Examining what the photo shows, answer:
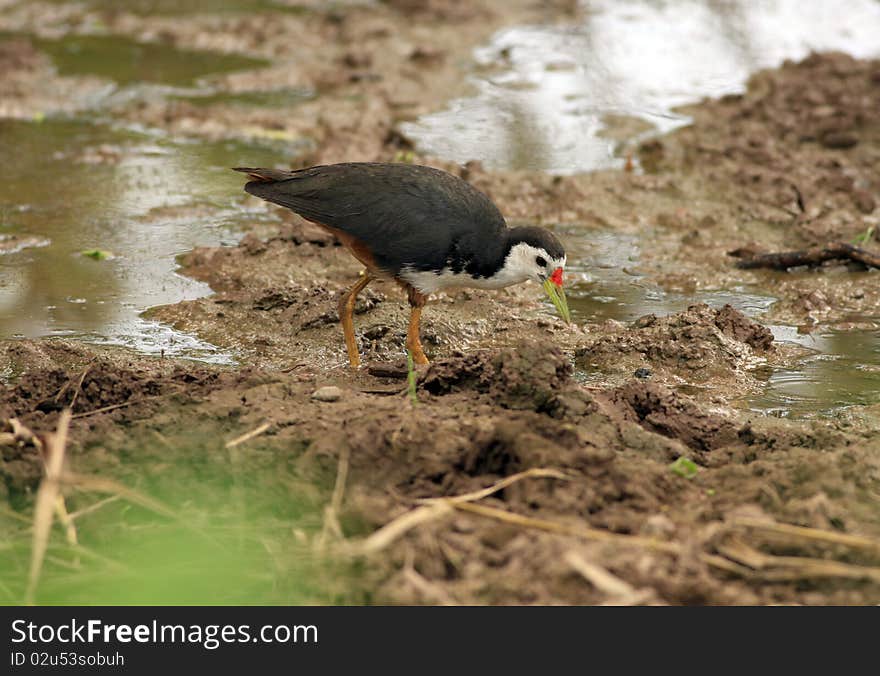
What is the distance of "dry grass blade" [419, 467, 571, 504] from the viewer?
3.86 metres

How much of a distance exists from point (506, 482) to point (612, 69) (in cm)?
829

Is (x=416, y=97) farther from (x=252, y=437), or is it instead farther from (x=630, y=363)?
(x=252, y=437)

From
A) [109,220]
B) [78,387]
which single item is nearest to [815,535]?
[78,387]

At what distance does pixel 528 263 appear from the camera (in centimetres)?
581

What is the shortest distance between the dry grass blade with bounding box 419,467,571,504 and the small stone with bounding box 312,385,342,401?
1.08 metres

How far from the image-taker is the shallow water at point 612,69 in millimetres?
9500

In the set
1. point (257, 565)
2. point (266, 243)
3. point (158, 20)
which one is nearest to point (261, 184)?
point (266, 243)

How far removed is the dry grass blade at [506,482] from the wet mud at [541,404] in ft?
0.05

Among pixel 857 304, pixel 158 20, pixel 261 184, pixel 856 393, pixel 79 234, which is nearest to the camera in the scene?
pixel 856 393

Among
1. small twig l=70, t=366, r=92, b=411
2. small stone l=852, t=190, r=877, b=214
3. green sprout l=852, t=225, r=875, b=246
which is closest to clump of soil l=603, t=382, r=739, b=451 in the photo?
small twig l=70, t=366, r=92, b=411

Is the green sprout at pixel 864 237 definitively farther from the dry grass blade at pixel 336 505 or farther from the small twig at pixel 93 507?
the small twig at pixel 93 507

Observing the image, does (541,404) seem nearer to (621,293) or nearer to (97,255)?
(621,293)

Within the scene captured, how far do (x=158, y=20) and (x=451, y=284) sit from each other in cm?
802

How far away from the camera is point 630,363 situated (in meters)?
6.05
